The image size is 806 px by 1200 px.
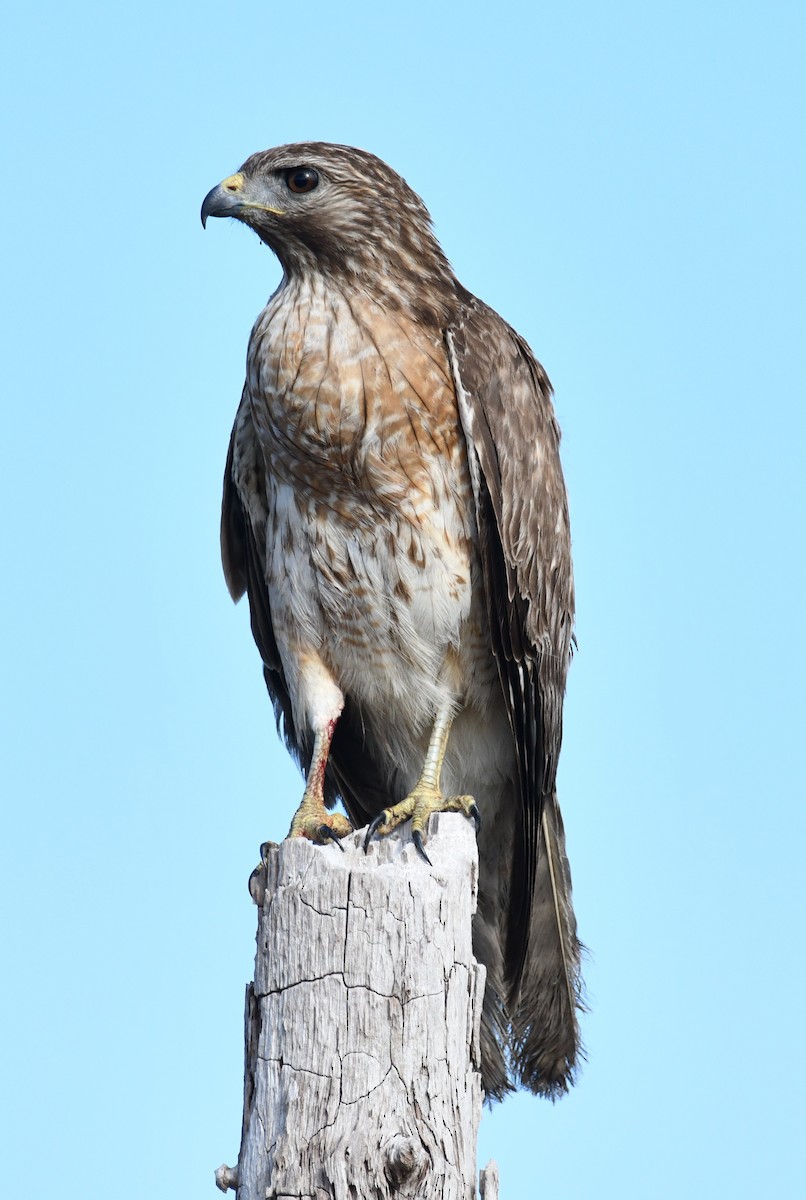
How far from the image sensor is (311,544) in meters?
5.23

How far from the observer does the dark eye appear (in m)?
5.34

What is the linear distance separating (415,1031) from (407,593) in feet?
6.10

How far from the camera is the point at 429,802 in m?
4.80

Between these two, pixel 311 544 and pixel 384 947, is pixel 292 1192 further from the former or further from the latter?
pixel 311 544

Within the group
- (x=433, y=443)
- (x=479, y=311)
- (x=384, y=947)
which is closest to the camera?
(x=384, y=947)

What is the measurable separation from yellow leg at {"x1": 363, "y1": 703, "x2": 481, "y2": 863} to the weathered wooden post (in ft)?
1.36

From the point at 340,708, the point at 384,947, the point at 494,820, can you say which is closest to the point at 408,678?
the point at 340,708

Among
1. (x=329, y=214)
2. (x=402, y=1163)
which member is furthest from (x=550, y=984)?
(x=329, y=214)

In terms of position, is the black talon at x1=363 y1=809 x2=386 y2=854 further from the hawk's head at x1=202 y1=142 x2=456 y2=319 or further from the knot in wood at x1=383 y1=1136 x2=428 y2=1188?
the hawk's head at x1=202 y1=142 x2=456 y2=319

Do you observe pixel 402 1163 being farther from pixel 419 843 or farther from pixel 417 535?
pixel 417 535

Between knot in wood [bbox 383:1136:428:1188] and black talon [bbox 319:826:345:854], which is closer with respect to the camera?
knot in wood [bbox 383:1136:428:1188]

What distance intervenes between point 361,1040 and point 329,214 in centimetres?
301

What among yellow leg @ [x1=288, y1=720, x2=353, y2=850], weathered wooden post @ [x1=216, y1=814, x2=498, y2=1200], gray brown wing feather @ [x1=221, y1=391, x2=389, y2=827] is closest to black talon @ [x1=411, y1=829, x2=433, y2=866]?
weathered wooden post @ [x1=216, y1=814, x2=498, y2=1200]

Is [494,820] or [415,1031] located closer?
[415,1031]
